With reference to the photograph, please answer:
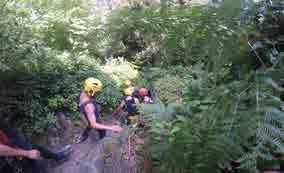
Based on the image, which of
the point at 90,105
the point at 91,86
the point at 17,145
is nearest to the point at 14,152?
the point at 17,145

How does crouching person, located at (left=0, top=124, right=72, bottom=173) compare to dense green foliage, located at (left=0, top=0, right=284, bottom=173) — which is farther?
crouching person, located at (left=0, top=124, right=72, bottom=173)

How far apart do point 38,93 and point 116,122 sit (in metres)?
1.17

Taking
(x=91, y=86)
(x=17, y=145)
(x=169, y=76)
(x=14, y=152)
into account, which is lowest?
(x=169, y=76)

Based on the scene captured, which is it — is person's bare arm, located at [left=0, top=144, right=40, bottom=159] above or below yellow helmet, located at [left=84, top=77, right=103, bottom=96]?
below

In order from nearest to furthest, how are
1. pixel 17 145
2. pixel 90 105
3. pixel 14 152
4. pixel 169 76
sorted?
pixel 14 152 → pixel 17 145 → pixel 90 105 → pixel 169 76

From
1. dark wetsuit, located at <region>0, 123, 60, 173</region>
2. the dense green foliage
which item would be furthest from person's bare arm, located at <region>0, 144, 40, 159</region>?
the dense green foliage

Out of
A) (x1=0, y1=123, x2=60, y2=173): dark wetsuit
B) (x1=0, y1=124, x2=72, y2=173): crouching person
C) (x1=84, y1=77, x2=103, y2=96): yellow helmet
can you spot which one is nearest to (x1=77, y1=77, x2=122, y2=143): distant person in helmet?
(x1=84, y1=77, x2=103, y2=96): yellow helmet

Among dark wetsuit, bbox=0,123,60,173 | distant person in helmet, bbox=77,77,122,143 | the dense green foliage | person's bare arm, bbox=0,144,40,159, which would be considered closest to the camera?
the dense green foliage

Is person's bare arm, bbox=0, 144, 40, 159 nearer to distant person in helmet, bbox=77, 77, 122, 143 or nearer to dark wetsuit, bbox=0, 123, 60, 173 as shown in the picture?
dark wetsuit, bbox=0, 123, 60, 173

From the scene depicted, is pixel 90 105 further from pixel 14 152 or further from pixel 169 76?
pixel 169 76

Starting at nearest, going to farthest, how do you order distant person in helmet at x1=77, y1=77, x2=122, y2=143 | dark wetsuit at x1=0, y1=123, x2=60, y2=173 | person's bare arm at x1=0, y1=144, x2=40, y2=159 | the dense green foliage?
the dense green foliage → person's bare arm at x1=0, y1=144, x2=40, y2=159 → dark wetsuit at x1=0, y1=123, x2=60, y2=173 → distant person in helmet at x1=77, y1=77, x2=122, y2=143

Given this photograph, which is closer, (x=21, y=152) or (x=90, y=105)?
(x=21, y=152)

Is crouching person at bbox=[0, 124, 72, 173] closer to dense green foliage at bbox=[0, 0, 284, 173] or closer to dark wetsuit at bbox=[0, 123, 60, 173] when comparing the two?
dark wetsuit at bbox=[0, 123, 60, 173]

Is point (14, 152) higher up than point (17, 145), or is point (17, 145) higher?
point (14, 152)
